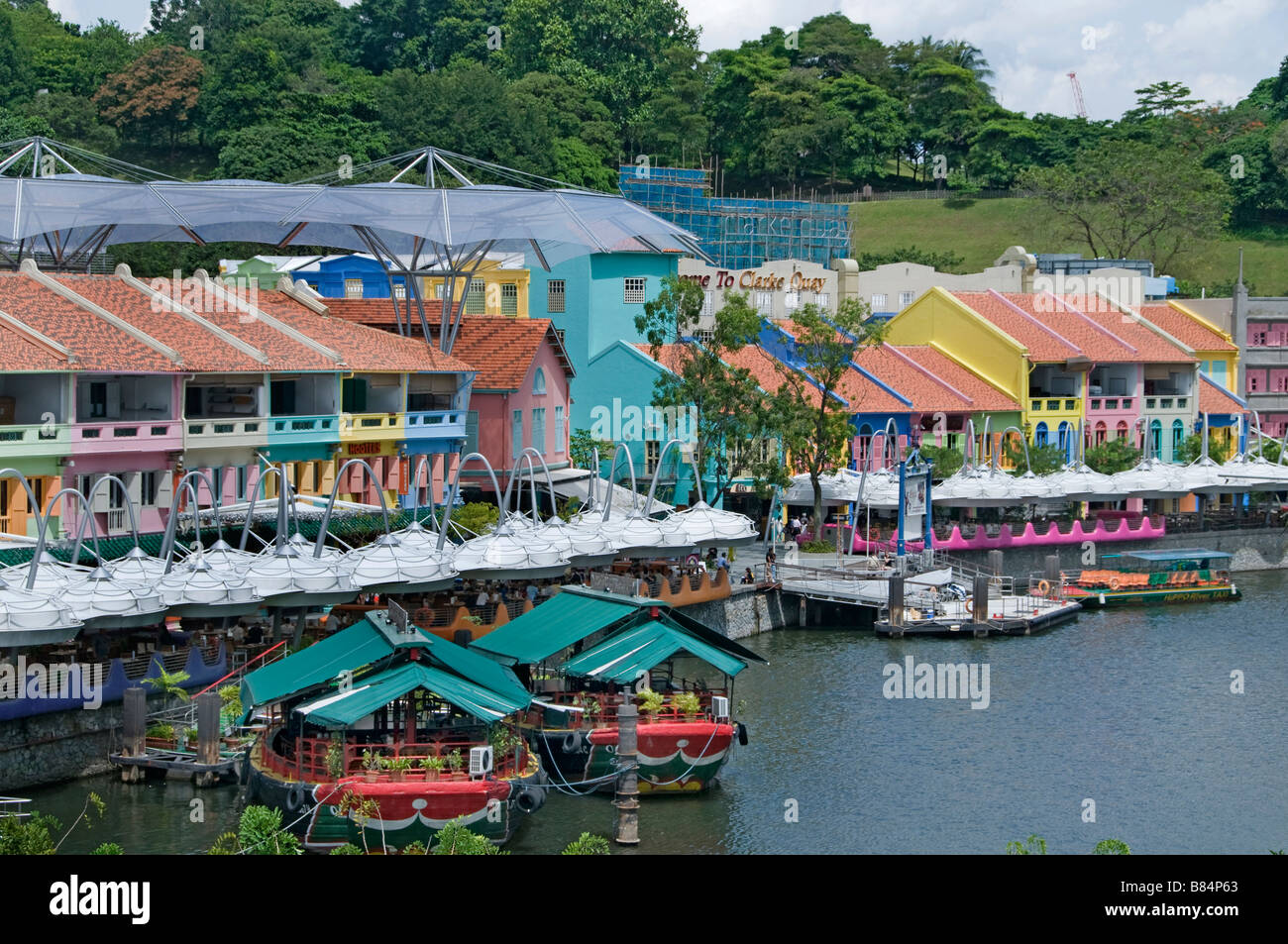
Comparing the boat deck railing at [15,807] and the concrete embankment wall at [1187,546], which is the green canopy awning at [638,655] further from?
the concrete embankment wall at [1187,546]

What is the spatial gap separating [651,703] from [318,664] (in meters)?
7.36

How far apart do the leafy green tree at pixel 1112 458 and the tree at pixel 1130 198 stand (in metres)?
33.4

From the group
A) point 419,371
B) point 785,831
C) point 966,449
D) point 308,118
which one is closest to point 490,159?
point 308,118

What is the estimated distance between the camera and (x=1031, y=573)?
235 feet

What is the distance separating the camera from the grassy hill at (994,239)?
128250 millimetres

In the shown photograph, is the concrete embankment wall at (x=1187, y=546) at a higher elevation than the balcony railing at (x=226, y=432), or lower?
lower

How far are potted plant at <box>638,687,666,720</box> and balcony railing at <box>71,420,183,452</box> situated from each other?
18.9m

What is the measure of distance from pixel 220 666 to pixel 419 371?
69.5ft

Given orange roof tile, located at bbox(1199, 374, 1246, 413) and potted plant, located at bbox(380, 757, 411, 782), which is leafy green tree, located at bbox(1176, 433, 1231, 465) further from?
potted plant, located at bbox(380, 757, 411, 782)

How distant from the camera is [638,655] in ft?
138

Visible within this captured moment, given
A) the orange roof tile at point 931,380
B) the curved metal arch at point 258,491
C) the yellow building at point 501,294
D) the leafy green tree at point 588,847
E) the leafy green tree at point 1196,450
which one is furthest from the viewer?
the leafy green tree at point 1196,450

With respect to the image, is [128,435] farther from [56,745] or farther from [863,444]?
[863,444]

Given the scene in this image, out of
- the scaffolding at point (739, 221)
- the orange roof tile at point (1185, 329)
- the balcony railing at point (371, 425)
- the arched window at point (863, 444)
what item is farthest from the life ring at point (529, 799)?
the scaffolding at point (739, 221)

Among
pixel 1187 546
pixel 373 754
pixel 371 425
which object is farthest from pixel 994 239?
pixel 373 754
